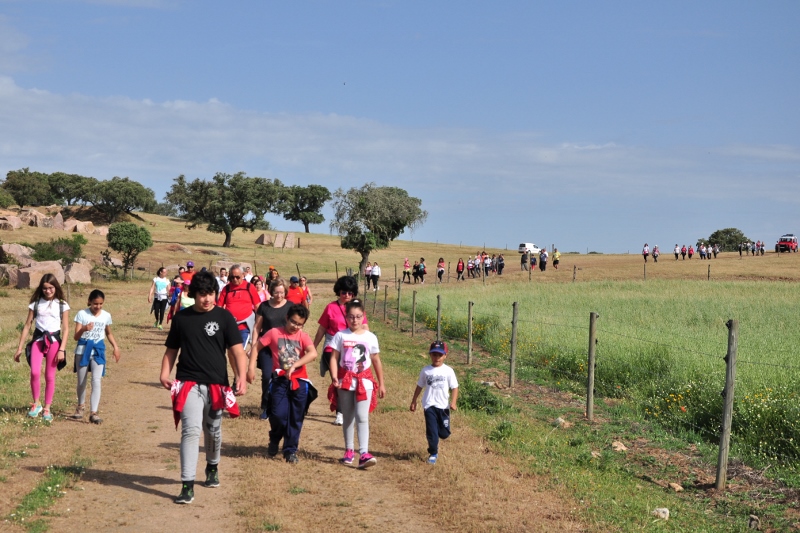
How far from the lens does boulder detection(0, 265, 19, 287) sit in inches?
1656

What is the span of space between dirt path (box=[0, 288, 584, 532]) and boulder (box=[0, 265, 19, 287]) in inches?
1369

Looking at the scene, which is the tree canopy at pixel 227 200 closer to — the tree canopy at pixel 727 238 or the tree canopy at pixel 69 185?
the tree canopy at pixel 69 185

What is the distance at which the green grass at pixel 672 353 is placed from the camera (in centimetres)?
1099

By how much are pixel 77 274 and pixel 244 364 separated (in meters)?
40.6

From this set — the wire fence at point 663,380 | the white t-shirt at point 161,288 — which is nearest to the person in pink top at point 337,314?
the wire fence at point 663,380

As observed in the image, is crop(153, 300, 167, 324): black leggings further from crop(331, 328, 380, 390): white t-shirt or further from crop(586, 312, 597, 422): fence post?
crop(331, 328, 380, 390): white t-shirt

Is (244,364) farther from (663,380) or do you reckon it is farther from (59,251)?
(59,251)

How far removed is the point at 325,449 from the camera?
973cm

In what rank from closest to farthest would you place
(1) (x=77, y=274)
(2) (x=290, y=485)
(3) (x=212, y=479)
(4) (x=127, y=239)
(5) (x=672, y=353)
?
1. (3) (x=212, y=479)
2. (2) (x=290, y=485)
3. (5) (x=672, y=353)
4. (1) (x=77, y=274)
5. (4) (x=127, y=239)

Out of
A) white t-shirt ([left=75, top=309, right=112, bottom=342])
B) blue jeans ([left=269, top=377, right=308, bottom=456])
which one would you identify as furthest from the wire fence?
white t-shirt ([left=75, top=309, right=112, bottom=342])

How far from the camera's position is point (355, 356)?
8.78 metres

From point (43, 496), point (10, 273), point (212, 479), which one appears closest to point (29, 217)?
point (10, 273)

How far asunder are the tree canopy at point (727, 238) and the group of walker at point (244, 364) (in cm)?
13033

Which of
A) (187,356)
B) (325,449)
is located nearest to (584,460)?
(325,449)
